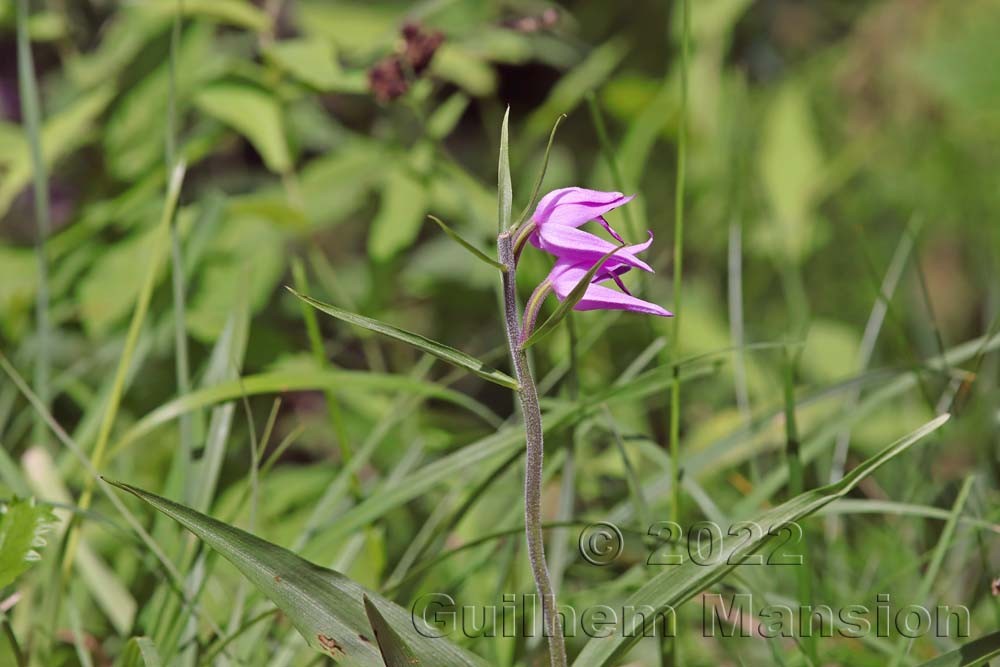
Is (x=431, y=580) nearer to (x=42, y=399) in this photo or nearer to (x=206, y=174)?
(x=42, y=399)

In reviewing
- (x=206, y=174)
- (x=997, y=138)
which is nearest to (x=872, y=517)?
(x=997, y=138)

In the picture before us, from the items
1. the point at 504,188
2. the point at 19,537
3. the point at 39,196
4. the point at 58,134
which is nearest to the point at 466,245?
the point at 504,188

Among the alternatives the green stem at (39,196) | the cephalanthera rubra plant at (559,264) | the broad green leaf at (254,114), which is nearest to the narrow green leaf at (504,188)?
the cephalanthera rubra plant at (559,264)

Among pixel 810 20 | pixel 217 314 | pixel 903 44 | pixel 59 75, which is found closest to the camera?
pixel 217 314

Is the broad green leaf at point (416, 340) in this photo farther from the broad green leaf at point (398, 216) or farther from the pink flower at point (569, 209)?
the broad green leaf at point (398, 216)

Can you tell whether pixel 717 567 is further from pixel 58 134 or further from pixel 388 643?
pixel 58 134

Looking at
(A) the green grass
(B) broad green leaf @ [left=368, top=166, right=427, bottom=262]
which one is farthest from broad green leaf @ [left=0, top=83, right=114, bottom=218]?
(B) broad green leaf @ [left=368, top=166, right=427, bottom=262]

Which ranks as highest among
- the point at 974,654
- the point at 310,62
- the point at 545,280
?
the point at 310,62
